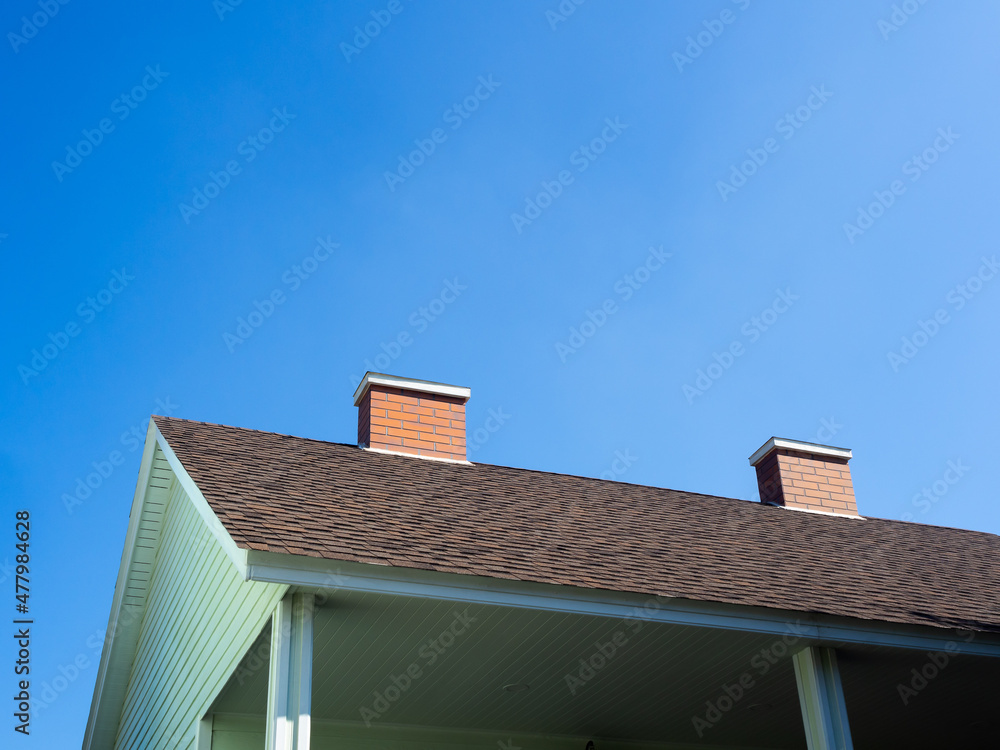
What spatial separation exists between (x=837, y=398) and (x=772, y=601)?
7.94 m

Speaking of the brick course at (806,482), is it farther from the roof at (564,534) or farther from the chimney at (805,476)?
the roof at (564,534)

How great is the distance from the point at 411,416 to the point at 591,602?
15.7ft

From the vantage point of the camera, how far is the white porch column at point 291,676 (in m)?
5.54

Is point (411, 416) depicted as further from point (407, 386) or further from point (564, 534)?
point (564, 534)

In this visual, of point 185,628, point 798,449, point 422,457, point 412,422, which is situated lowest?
point 185,628

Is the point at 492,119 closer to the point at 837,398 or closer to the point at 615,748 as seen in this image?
the point at 837,398

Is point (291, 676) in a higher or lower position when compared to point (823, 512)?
lower

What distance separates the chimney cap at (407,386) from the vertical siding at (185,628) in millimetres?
2368

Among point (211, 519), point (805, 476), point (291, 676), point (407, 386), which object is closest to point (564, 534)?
point (291, 676)

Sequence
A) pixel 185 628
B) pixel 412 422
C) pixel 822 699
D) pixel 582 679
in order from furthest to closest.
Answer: pixel 412 422, pixel 185 628, pixel 582 679, pixel 822 699

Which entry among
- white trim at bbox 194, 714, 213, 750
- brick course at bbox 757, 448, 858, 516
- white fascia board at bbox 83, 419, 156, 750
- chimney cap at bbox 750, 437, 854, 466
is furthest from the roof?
white trim at bbox 194, 714, 213, 750

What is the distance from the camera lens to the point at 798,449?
13344 mm

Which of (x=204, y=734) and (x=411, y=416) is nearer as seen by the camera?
(x=204, y=734)

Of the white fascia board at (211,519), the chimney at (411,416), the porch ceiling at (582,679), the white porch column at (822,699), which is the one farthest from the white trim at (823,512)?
the white fascia board at (211,519)
